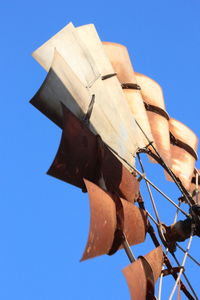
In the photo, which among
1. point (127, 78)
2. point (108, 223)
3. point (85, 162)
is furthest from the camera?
point (127, 78)

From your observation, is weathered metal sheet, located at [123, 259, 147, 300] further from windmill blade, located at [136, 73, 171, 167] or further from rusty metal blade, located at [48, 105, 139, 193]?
windmill blade, located at [136, 73, 171, 167]

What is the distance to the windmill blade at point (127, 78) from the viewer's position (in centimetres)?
1149

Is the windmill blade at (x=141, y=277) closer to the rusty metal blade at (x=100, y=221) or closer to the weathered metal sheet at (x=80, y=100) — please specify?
the rusty metal blade at (x=100, y=221)

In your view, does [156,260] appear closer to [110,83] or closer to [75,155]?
[75,155]

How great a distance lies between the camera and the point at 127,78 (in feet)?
38.7

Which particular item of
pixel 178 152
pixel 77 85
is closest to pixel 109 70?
pixel 77 85

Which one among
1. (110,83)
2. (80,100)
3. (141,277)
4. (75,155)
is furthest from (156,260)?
(110,83)

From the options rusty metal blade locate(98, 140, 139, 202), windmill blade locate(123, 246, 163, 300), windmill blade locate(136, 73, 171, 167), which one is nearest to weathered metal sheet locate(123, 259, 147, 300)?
windmill blade locate(123, 246, 163, 300)

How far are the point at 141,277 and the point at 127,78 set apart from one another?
11.8ft

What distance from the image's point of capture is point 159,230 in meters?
10.6

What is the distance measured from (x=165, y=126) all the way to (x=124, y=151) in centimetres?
197

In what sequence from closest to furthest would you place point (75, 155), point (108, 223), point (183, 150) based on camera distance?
1. point (108, 223)
2. point (75, 155)
3. point (183, 150)

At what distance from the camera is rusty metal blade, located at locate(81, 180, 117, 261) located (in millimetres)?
8836

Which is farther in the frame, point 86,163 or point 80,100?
point 80,100
